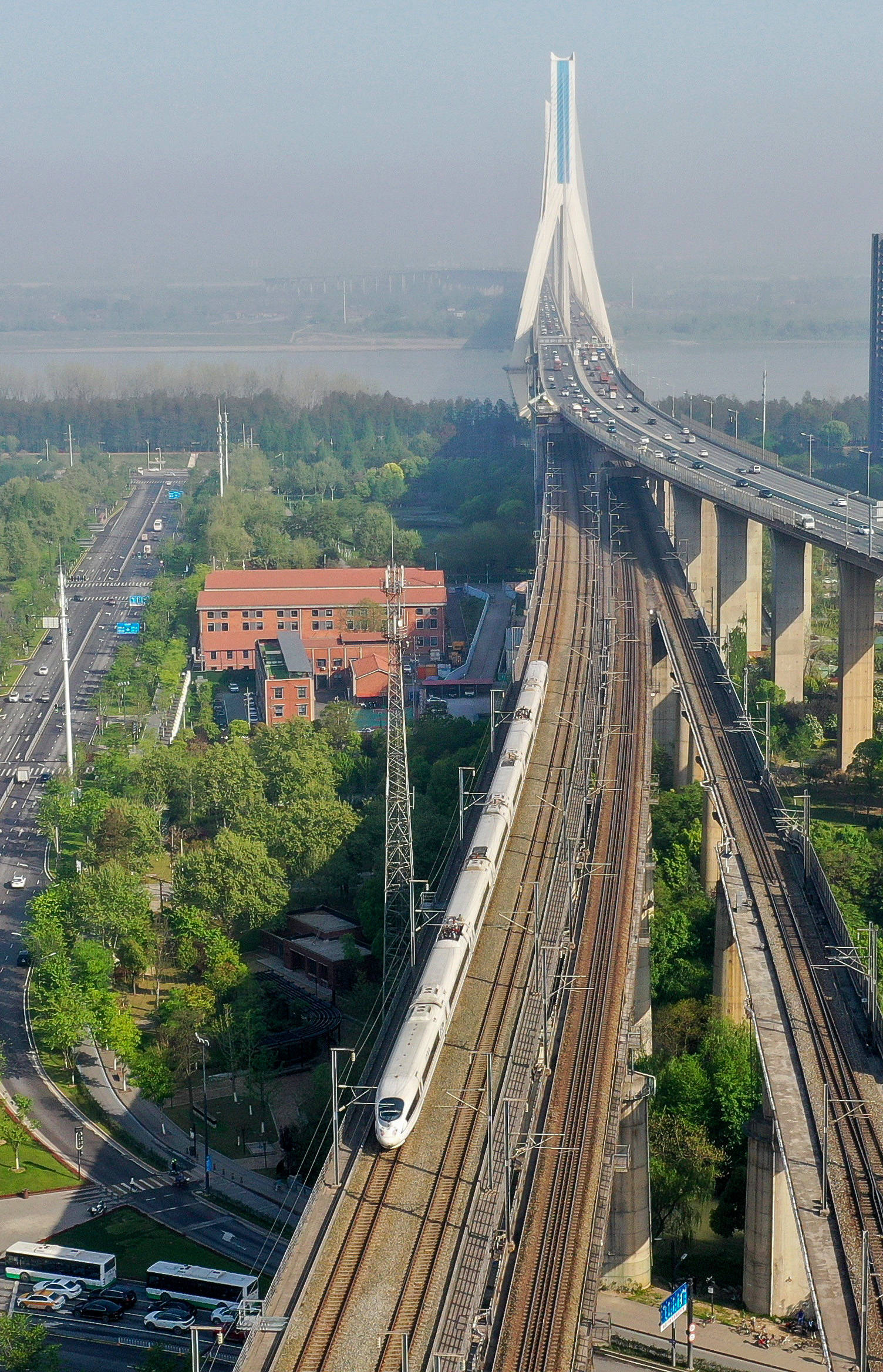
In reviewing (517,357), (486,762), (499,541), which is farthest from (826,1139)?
(517,357)

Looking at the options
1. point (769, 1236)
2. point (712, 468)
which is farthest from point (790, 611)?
point (769, 1236)

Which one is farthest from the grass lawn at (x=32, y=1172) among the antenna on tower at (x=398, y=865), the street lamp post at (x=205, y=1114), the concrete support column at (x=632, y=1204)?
the concrete support column at (x=632, y=1204)

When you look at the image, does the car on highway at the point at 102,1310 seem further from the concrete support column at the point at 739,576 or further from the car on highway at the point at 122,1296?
the concrete support column at the point at 739,576

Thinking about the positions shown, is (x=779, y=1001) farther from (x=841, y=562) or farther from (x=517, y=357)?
(x=517, y=357)

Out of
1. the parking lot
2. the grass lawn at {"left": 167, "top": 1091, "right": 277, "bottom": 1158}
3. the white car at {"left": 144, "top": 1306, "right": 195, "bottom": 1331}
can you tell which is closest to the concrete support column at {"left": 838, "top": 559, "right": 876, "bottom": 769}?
the grass lawn at {"left": 167, "top": 1091, "right": 277, "bottom": 1158}

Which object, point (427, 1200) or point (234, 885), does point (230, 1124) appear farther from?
point (427, 1200)
